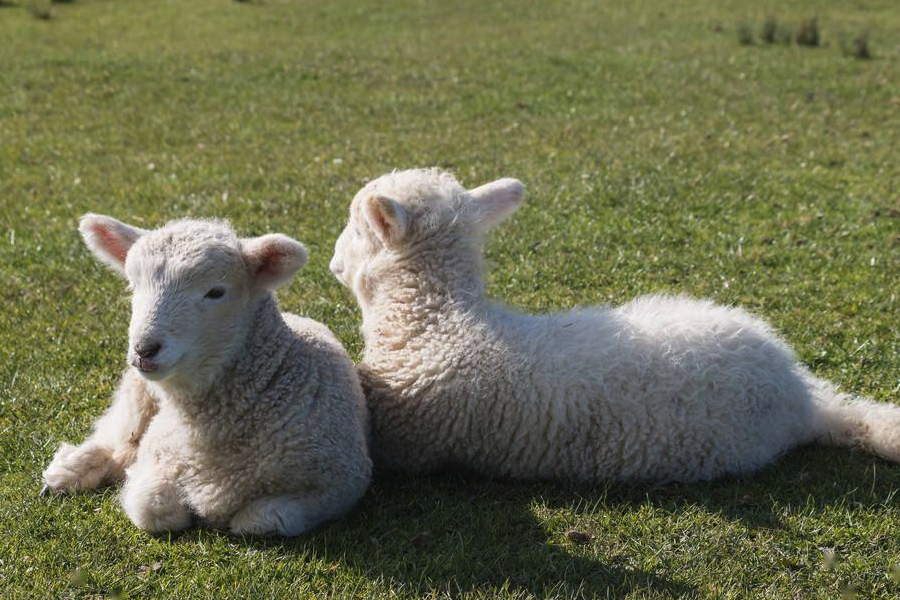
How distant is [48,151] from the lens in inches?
484

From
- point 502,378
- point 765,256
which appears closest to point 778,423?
point 502,378

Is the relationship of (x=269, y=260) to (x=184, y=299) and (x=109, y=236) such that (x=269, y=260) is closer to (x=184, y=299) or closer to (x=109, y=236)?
(x=184, y=299)

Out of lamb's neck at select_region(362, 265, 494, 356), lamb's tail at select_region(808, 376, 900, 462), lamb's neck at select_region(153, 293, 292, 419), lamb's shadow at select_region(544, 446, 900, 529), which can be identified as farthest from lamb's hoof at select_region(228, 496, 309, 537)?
lamb's tail at select_region(808, 376, 900, 462)

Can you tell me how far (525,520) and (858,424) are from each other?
6.77ft

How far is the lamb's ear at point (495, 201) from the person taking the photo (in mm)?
5879

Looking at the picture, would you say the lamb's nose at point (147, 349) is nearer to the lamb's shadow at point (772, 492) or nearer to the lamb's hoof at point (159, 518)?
the lamb's hoof at point (159, 518)

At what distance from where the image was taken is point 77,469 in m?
5.16

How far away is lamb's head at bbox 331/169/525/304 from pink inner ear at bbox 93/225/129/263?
1334mm

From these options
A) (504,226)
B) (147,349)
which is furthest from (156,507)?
(504,226)

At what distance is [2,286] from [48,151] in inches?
188

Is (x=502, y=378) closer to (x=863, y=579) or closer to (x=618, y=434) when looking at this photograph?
(x=618, y=434)

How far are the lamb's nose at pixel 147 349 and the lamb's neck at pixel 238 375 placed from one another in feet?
1.15

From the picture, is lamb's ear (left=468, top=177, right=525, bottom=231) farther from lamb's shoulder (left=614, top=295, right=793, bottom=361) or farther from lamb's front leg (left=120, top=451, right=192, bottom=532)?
lamb's front leg (left=120, top=451, right=192, bottom=532)

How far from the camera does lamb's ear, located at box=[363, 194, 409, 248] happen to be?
546 centimetres
